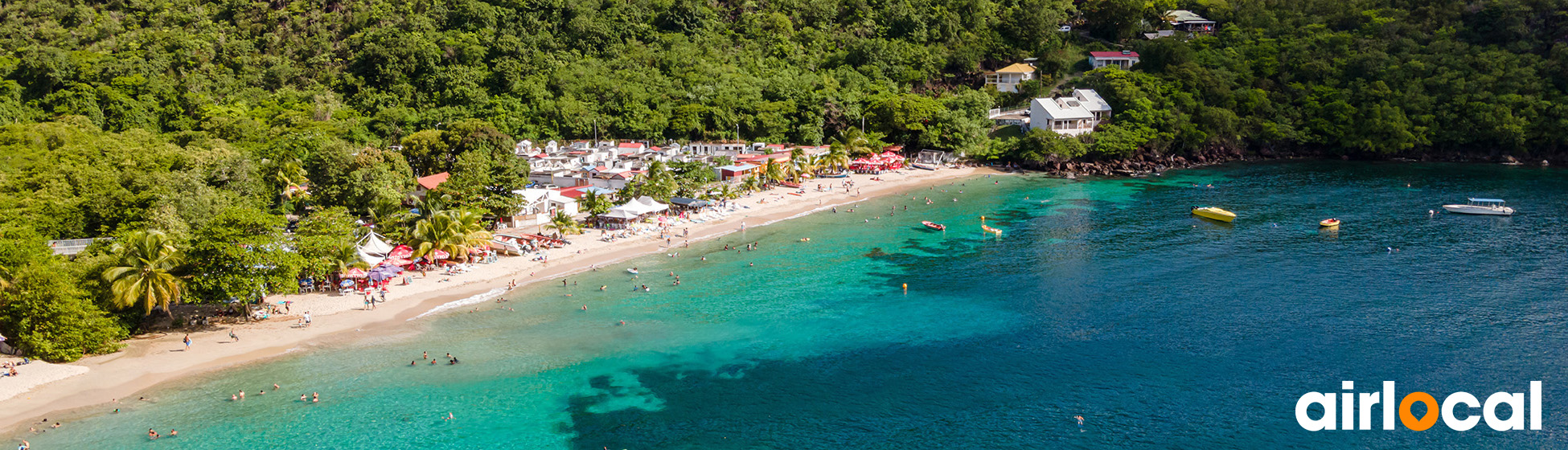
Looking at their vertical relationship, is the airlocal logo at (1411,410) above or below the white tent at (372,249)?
below

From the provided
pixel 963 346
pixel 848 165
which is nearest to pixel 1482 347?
pixel 963 346

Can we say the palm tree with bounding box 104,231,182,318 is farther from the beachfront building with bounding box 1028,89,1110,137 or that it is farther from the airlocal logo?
the beachfront building with bounding box 1028,89,1110,137

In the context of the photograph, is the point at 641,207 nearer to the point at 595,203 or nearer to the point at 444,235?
the point at 595,203

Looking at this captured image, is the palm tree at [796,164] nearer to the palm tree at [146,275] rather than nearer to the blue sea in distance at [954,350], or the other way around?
the blue sea in distance at [954,350]

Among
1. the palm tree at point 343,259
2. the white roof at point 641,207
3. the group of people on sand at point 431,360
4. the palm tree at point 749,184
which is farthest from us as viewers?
the palm tree at point 749,184

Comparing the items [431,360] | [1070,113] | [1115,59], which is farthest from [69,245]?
[1115,59]

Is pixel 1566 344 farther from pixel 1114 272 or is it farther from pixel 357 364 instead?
pixel 357 364

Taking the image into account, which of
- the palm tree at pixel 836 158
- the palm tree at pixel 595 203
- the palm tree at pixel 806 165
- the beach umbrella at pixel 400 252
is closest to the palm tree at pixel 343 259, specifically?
the beach umbrella at pixel 400 252
